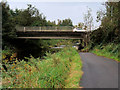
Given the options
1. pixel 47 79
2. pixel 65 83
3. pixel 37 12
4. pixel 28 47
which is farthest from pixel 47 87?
pixel 37 12

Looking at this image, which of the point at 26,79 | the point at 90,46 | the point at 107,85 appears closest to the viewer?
the point at 107,85

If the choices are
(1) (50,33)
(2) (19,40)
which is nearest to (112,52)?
(1) (50,33)

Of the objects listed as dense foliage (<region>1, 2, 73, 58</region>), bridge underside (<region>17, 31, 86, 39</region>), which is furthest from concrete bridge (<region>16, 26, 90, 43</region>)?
dense foliage (<region>1, 2, 73, 58</region>)

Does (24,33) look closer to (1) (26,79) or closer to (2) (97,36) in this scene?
(2) (97,36)

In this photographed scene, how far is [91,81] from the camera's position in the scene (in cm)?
550

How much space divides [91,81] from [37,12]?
5014 centimetres

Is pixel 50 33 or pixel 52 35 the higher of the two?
pixel 50 33

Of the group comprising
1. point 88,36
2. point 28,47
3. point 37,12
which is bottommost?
point 28,47

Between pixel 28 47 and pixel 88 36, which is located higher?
pixel 88 36

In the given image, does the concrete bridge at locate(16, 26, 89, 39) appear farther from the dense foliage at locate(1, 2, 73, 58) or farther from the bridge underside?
the dense foliage at locate(1, 2, 73, 58)

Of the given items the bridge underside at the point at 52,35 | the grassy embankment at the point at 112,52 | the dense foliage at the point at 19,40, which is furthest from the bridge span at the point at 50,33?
the grassy embankment at the point at 112,52

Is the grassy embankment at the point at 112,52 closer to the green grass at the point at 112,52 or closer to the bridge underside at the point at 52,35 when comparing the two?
the green grass at the point at 112,52

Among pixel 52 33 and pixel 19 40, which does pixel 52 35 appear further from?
pixel 19 40

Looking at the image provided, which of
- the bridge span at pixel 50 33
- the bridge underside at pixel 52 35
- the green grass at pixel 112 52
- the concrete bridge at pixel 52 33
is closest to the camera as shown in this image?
the green grass at pixel 112 52
